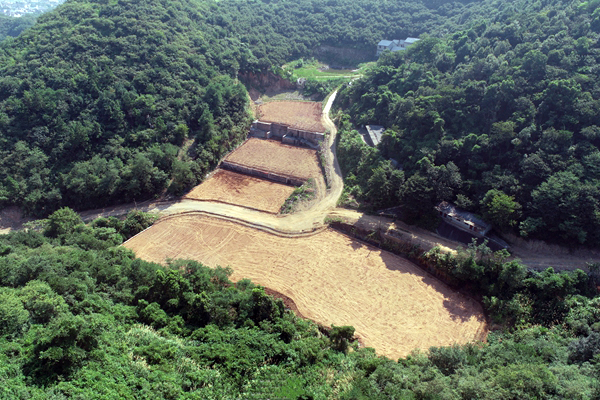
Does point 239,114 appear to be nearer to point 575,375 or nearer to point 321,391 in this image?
point 321,391

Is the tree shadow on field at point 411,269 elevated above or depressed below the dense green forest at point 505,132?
below

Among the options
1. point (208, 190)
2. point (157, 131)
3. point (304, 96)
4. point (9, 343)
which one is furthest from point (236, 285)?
point (304, 96)

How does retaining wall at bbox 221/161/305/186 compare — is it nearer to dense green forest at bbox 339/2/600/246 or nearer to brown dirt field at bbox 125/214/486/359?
dense green forest at bbox 339/2/600/246

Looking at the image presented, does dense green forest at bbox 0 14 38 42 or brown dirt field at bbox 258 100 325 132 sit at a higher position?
dense green forest at bbox 0 14 38 42

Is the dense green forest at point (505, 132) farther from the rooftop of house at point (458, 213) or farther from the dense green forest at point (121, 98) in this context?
the dense green forest at point (121, 98)

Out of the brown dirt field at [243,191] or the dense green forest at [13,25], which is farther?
the dense green forest at [13,25]

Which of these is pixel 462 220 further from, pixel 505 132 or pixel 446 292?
pixel 505 132

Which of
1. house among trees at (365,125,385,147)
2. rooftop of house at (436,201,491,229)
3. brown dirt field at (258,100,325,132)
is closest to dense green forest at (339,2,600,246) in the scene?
rooftop of house at (436,201,491,229)

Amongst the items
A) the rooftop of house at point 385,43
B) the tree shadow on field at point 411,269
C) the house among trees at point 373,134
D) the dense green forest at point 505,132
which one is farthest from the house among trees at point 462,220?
the rooftop of house at point 385,43
